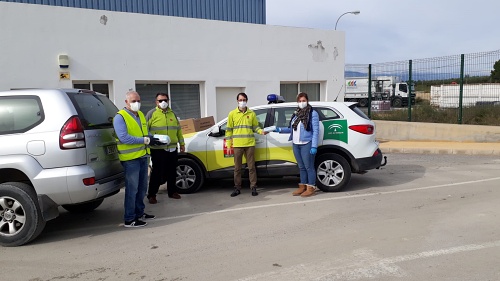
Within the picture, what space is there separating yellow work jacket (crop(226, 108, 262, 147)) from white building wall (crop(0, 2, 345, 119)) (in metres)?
6.19

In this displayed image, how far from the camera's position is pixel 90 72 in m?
11.8

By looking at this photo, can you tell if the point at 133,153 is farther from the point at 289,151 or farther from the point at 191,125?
the point at 191,125

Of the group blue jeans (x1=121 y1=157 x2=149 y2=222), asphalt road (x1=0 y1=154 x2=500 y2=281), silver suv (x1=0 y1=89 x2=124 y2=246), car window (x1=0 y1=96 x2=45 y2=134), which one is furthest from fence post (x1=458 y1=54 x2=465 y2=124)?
car window (x1=0 y1=96 x2=45 y2=134)

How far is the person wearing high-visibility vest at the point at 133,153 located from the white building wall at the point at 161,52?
6.70 meters

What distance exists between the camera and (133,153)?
18.3 feet

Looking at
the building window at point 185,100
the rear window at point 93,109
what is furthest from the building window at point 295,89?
the rear window at point 93,109

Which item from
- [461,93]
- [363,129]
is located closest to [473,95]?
[461,93]

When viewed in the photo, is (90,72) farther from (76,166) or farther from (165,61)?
(76,166)

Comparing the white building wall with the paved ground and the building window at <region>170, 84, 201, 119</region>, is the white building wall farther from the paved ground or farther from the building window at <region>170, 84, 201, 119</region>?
the paved ground

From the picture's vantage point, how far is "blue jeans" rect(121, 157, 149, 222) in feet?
18.5

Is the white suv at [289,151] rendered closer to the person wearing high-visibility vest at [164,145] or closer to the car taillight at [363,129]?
the car taillight at [363,129]

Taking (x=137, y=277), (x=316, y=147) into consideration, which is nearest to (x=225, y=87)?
(x=316, y=147)

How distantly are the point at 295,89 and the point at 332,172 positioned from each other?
9.17 m

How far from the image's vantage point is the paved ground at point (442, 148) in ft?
37.1
